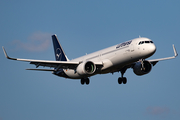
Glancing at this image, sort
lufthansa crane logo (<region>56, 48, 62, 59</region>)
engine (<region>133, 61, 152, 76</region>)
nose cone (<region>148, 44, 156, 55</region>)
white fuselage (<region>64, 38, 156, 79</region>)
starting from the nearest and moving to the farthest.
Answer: nose cone (<region>148, 44, 156, 55</region>) → white fuselage (<region>64, 38, 156, 79</region>) → engine (<region>133, 61, 152, 76</region>) → lufthansa crane logo (<region>56, 48, 62, 59</region>)

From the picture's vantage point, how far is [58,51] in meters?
55.7

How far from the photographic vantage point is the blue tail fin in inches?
2141

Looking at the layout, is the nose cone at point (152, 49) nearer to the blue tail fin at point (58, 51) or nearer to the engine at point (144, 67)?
the engine at point (144, 67)

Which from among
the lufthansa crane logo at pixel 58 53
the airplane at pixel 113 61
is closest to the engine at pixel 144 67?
the airplane at pixel 113 61

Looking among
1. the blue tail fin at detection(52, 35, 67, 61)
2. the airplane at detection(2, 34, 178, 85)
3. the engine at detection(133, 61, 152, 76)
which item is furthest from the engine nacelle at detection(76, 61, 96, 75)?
the blue tail fin at detection(52, 35, 67, 61)

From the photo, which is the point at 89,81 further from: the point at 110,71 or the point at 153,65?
the point at 153,65

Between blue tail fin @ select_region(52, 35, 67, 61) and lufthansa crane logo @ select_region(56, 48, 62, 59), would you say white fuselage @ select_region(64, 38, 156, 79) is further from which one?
lufthansa crane logo @ select_region(56, 48, 62, 59)

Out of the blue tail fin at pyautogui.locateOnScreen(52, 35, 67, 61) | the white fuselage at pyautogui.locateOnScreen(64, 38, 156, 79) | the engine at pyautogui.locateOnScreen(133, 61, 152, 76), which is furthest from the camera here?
the blue tail fin at pyautogui.locateOnScreen(52, 35, 67, 61)

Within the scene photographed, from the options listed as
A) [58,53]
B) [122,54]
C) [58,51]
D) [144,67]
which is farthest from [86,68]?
[58,51]

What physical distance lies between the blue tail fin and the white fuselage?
10178 mm

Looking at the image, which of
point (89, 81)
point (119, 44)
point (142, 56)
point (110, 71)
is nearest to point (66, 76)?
point (89, 81)

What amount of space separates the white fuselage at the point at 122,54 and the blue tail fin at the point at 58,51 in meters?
10.2

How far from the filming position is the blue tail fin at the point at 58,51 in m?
54.4

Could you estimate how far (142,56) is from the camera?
39.1 metres
